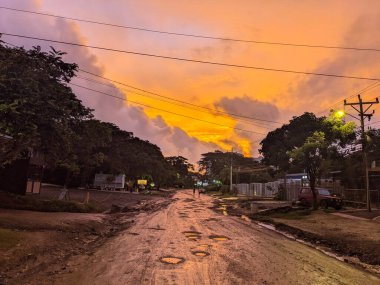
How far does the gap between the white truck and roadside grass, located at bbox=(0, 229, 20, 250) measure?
5642cm

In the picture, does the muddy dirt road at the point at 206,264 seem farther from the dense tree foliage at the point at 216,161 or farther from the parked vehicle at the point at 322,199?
the dense tree foliage at the point at 216,161

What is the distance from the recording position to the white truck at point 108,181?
2645 inches

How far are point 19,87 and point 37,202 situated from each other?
8.75 metres

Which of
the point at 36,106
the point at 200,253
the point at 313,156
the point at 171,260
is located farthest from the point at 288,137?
the point at 171,260

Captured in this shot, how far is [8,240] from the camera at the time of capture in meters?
10.2

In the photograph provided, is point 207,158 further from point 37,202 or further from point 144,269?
point 144,269

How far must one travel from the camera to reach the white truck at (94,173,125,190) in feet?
220

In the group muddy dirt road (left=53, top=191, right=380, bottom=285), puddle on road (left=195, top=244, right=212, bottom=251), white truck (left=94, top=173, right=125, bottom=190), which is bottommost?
muddy dirt road (left=53, top=191, right=380, bottom=285)

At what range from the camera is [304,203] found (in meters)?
29.5

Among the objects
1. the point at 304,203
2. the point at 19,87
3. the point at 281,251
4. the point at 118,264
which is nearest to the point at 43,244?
the point at 118,264

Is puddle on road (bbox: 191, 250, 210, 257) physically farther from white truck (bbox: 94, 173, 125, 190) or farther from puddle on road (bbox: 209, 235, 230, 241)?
white truck (bbox: 94, 173, 125, 190)

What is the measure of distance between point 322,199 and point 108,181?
46.1 m

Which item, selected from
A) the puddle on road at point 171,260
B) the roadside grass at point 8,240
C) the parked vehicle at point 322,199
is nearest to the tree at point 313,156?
the parked vehicle at point 322,199

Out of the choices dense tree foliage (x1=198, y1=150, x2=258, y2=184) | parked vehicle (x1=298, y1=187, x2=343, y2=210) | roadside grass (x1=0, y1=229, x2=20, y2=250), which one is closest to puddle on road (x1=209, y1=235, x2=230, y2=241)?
roadside grass (x1=0, y1=229, x2=20, y2=250)
